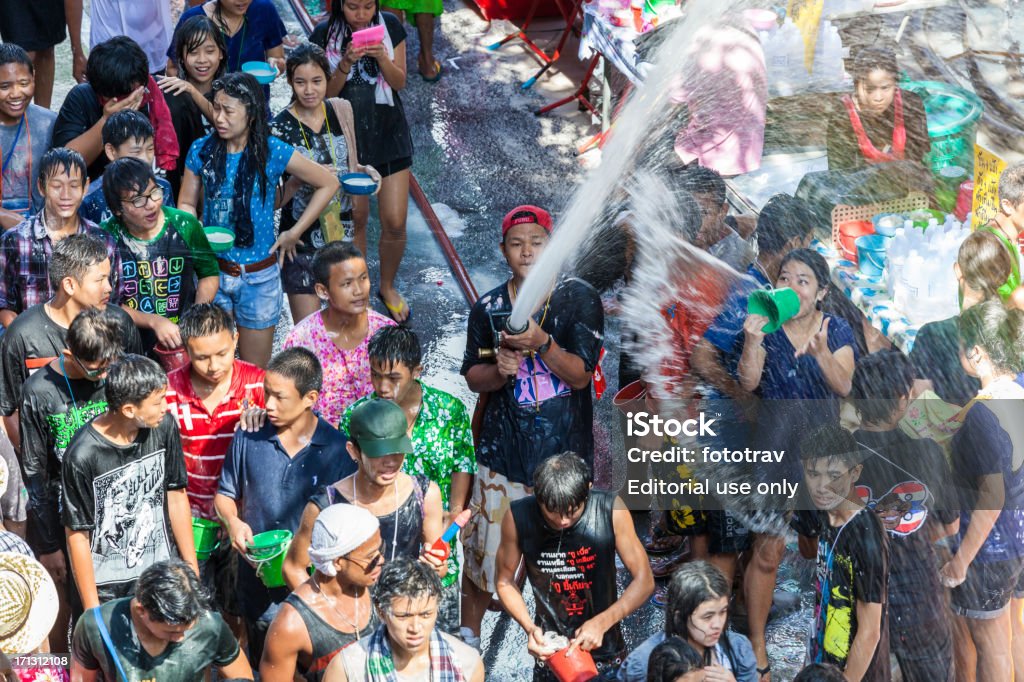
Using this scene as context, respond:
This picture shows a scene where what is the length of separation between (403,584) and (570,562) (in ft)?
2.57

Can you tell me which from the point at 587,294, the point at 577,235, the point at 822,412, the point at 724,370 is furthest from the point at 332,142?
the point at 822,412

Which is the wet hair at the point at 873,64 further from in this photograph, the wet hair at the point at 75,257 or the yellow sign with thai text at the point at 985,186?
the wet hair at the point at 75,257

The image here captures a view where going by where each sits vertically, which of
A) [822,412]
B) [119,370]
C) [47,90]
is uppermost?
[119,370]

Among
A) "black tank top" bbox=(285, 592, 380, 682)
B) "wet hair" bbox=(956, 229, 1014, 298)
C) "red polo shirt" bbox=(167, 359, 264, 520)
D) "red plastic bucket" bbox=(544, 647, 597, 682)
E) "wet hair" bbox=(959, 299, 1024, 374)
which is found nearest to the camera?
"black tank top" bbox=(285, 592, 380, 682)

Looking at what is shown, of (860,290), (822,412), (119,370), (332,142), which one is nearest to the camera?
(119,370)

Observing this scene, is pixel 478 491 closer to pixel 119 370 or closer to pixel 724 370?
pixel 724 370

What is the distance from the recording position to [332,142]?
20.5ft

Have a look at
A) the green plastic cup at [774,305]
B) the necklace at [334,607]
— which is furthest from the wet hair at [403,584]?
the green plastic cup at [774,305]

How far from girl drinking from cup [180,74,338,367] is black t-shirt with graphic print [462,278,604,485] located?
1219mm

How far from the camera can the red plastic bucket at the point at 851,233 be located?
19.0ft

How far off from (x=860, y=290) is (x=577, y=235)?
1186 mm

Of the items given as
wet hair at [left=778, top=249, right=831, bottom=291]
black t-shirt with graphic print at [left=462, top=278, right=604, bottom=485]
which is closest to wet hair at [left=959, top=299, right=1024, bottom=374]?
wet hair at [left=778, top=249, right=831, bottom=291]

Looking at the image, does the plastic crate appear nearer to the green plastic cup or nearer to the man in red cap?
the green plastic cup

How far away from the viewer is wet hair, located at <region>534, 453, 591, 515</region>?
164 inches
